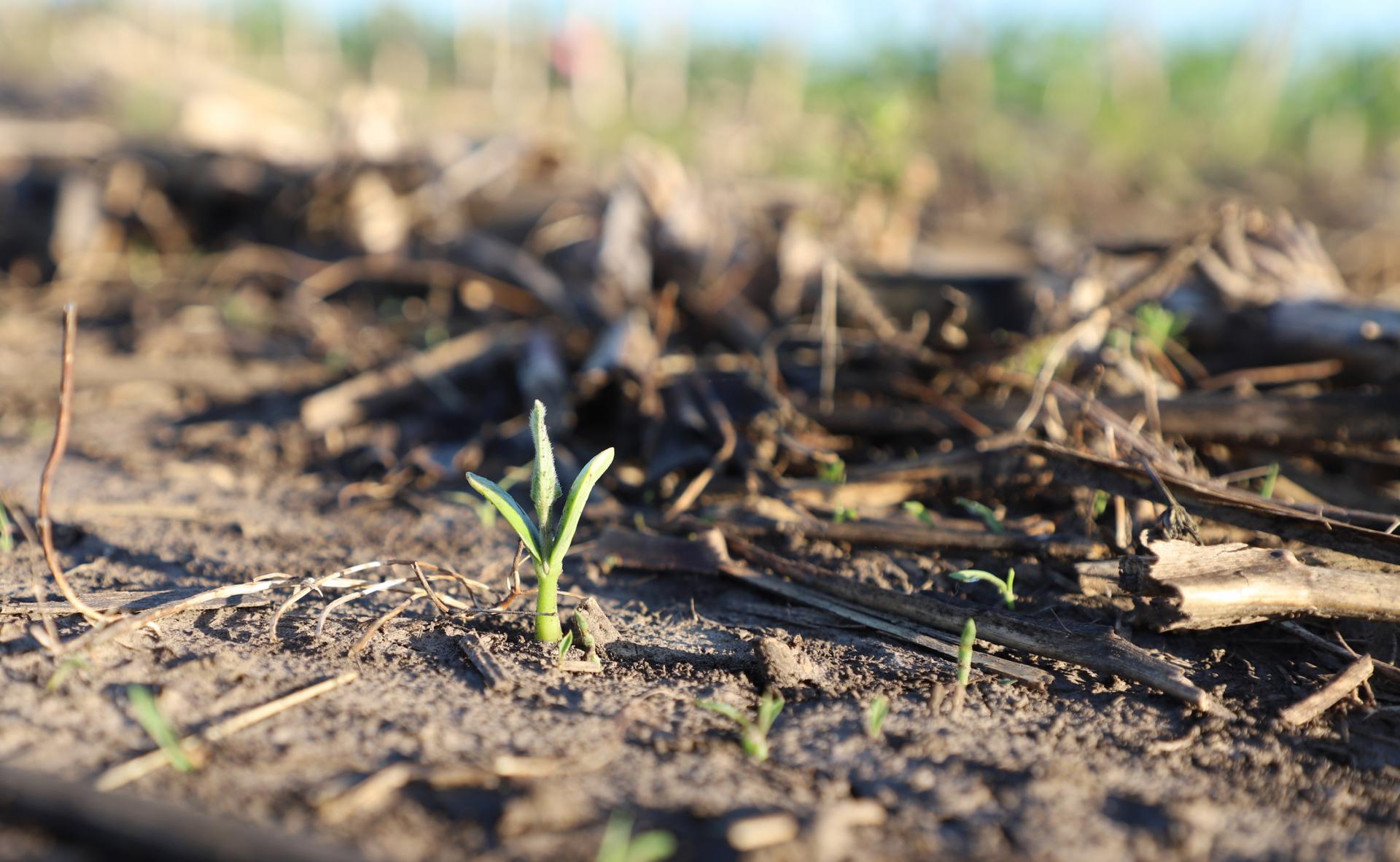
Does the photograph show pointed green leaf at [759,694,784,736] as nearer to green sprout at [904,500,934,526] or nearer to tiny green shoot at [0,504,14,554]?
green sprout at [904,500,934,526]

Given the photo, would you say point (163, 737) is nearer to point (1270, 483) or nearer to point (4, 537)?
point (4, 537)

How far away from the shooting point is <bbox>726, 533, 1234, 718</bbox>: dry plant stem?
5.61 feet

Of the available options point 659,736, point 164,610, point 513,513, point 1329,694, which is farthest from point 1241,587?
point 164,610

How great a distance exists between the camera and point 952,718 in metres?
1.62

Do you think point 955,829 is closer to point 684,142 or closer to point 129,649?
point 129,649

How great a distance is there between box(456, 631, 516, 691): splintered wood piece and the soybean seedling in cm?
12

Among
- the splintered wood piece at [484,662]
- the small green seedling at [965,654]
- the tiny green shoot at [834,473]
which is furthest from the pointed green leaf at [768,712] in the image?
the tiny green shoot at [834,473]

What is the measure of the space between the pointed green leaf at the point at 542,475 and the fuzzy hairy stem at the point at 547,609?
0.08 m

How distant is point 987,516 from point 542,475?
3.89ft

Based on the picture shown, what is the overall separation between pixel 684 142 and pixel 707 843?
27.7ft

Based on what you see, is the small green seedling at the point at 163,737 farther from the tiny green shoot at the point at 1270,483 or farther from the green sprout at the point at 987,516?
the tiny green shoot at the point at 1270,483

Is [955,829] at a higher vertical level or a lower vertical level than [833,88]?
lower

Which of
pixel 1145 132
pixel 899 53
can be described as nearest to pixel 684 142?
pixel 899 53

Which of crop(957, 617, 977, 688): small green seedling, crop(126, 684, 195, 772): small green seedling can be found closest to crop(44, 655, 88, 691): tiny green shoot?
crop(126, 684, 195, 772): small green seedling
